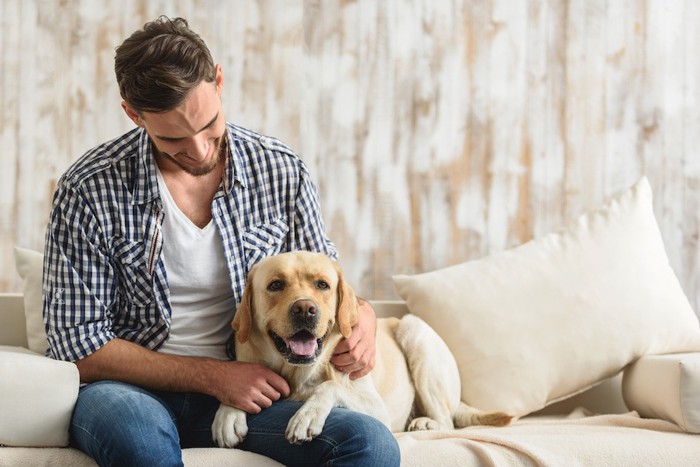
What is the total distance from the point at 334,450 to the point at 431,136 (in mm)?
1495

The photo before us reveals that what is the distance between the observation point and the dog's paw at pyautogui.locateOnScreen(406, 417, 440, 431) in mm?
2117

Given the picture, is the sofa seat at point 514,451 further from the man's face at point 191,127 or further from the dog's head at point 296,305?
the man's face at point 191,127

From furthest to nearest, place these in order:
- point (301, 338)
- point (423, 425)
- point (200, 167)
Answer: point (423, 425), point (200, 167), point (301, 338)

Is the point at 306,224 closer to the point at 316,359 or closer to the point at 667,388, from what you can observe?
the point at 316,359

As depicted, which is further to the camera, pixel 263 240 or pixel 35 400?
pixel 263 240

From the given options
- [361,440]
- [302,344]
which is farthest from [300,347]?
[361,440]

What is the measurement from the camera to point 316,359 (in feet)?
5.97

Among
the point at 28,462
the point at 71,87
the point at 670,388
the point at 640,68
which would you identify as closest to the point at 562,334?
the point at 670,388

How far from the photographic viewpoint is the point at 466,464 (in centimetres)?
177

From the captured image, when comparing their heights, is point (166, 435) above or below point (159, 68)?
below

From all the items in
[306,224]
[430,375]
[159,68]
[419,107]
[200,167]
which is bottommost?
[430,375]

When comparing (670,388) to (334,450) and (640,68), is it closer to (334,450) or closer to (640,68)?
(334,450)

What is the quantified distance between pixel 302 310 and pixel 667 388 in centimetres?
105

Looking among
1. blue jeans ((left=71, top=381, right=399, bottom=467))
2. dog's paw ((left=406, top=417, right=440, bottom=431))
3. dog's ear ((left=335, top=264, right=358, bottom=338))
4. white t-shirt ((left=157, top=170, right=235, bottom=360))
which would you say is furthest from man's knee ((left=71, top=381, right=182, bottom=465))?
dog's paw ((left=406, top=417, right=440, bottom=431))
